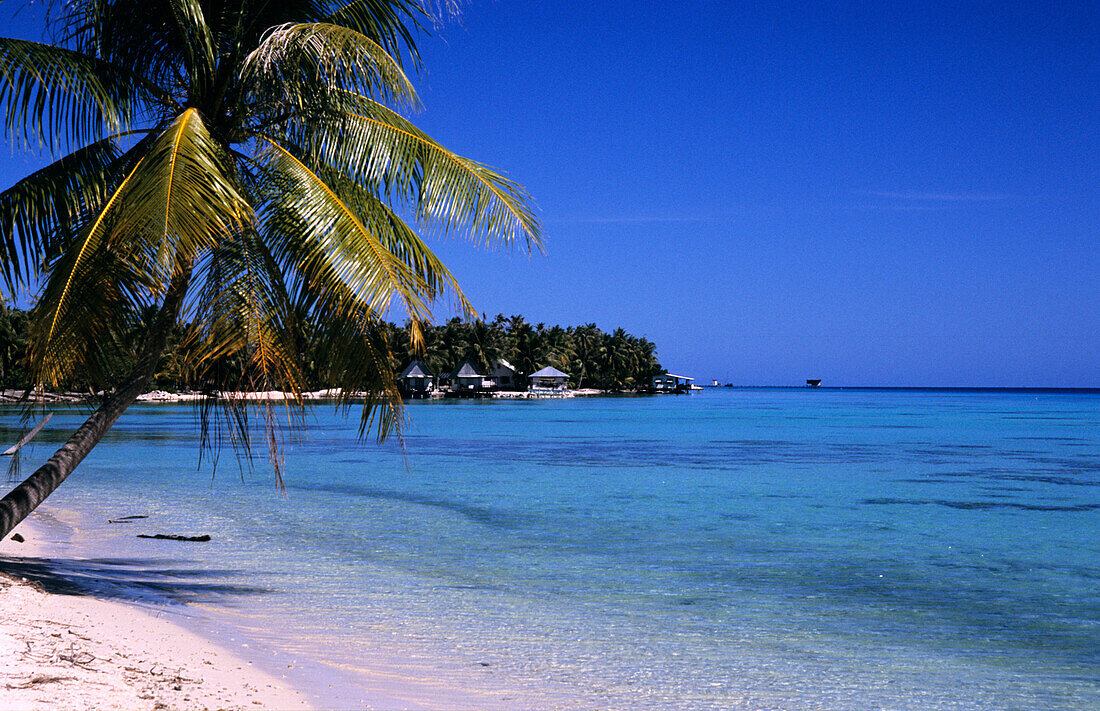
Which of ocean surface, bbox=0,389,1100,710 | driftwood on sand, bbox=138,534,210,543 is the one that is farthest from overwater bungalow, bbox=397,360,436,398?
driftwood on sand, bbox=138,534,210,543

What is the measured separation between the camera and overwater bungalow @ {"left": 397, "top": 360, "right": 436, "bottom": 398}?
307 ft

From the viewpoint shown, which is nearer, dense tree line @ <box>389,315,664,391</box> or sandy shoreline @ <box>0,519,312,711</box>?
sandy shoreline @ <box>0,519,312,711</box>

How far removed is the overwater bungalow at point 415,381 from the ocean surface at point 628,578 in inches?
2715

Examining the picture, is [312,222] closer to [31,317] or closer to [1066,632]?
[31,317]

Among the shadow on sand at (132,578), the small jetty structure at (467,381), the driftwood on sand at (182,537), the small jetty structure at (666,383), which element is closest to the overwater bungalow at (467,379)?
the small jetty structure at (467,381)

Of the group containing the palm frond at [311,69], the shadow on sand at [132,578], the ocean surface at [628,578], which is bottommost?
the ocean surface at [628,578]

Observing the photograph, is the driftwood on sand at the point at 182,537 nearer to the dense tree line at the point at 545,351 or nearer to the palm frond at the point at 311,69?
the palm frond at the point at 311,69

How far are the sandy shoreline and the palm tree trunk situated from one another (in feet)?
2.22

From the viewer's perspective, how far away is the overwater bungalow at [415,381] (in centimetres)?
9344

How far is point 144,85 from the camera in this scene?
7.02 metres

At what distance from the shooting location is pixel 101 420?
6.71 meters

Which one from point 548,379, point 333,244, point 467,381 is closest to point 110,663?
point 333,244

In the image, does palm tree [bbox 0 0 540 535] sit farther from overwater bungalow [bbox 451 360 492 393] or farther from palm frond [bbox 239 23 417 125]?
overwater bungalow [bbox 451 360 492 393]

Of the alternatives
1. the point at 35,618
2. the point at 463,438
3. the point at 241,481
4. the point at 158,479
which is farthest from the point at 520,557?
the point at 463,438
